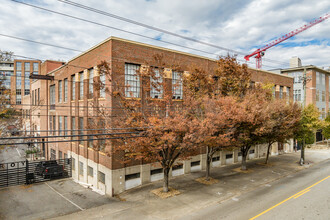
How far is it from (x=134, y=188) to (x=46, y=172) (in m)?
10.3

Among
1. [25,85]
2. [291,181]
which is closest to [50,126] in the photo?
[291,181]

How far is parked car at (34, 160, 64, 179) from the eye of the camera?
846 inches

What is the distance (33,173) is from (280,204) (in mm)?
21297

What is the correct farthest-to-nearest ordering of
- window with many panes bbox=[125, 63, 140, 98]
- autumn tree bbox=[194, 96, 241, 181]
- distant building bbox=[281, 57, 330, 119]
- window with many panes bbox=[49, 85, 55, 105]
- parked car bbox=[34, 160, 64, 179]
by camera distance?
distant building bbox=[281, 57, 330, 119]
window with many panes bbox=[49, 85, 55, 105]
parked car bbox=[34, 160, 64, 179]
window with many panes bbox=[125, 63, 140, 98]
autumn tree bbox=[194, 96, 241, 181]

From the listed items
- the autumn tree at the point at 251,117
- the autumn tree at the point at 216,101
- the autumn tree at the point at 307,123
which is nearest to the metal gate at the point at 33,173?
the autumn tree at the point at 216,101

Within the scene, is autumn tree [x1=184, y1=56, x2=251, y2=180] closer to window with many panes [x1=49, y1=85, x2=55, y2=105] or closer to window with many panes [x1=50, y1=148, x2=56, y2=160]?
Result: window with many panes [x1=49, y1=85, x2=55, y2=105]

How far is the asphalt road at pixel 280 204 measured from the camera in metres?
12.0

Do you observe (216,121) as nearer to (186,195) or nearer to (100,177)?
(186,195)

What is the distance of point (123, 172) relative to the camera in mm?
17141

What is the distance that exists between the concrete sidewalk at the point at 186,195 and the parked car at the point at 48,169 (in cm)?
1000

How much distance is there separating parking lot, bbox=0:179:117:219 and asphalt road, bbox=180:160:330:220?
8027mm

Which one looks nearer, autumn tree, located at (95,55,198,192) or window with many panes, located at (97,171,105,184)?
autumn tree, located at (95,55,198,192)

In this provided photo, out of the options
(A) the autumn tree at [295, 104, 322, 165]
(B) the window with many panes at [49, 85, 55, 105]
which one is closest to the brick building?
(B) the window with many panes at [49, 85, 55, 105]

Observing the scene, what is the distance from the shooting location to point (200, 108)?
17469 mm
